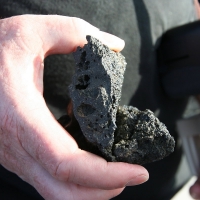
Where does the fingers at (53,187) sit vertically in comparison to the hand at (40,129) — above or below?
below

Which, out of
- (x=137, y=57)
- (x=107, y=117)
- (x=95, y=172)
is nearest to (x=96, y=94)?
(x=107, y=117)

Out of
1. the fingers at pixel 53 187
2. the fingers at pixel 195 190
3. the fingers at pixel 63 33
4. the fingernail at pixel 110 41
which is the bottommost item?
the fingers at pixel 195 190

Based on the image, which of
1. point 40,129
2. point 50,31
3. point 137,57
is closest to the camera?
point 40,129

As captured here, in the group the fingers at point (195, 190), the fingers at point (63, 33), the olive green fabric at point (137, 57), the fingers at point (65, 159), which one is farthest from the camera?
the fingers at point (195, 190)

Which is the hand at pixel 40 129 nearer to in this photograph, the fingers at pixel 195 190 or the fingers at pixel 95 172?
the fingers at pixel 95 172

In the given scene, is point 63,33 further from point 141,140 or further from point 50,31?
point 141,140

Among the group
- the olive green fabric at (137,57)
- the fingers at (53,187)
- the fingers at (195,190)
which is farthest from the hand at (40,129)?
the fingers at (195,190)
